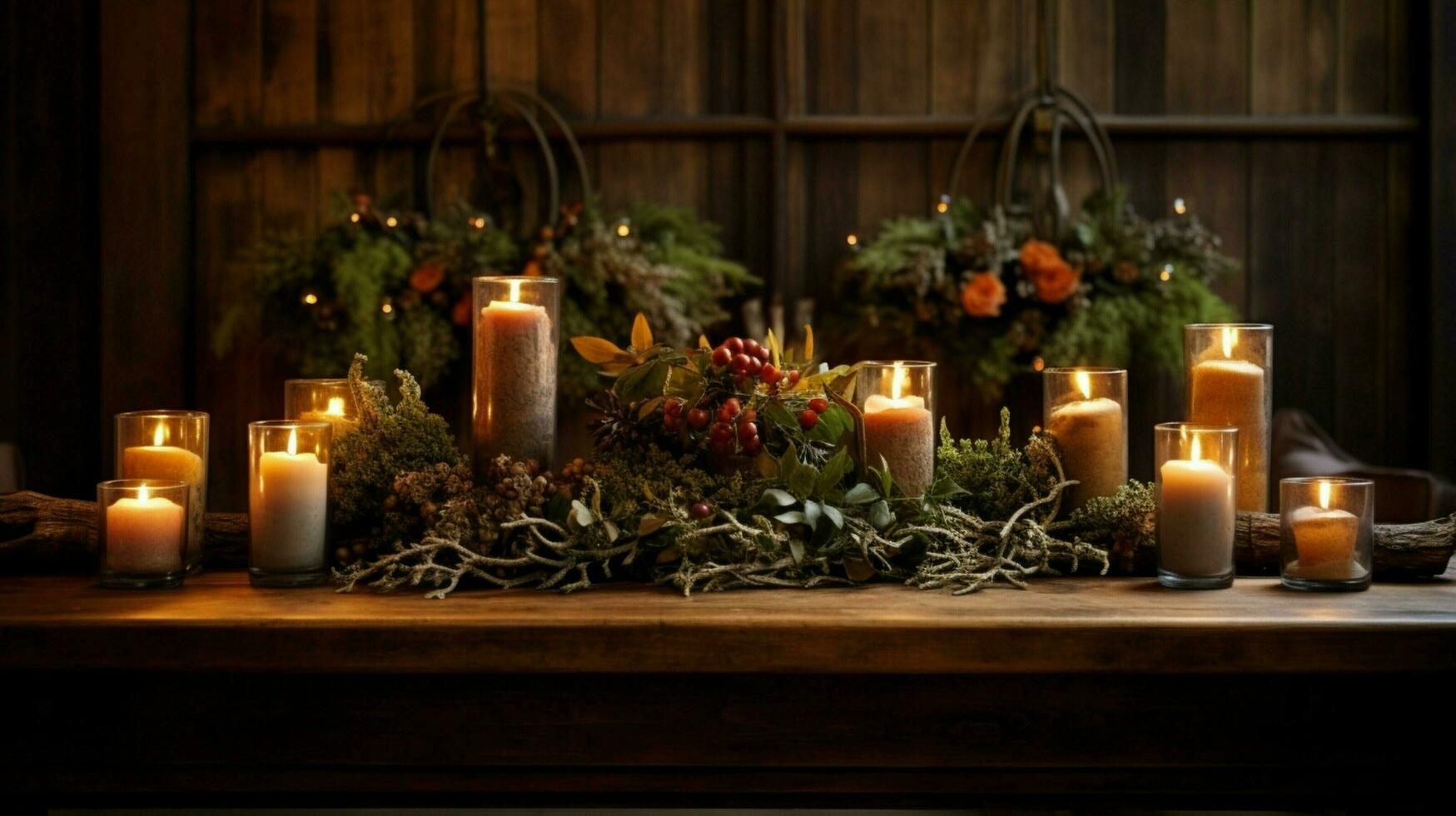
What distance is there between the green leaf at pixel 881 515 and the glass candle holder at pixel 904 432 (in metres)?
0.06

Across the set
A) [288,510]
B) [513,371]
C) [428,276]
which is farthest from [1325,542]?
[428,276]

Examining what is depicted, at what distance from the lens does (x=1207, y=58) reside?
308 cm

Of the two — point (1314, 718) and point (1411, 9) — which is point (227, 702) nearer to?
point (1314, 718)

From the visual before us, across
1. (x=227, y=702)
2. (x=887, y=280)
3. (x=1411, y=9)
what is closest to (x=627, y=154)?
(x=887, y=280)

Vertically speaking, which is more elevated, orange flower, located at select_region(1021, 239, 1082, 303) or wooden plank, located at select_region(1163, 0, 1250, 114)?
wooden plank, located at select_region(1163, 0, 1250, 114)

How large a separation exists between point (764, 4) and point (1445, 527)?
7.17 feet

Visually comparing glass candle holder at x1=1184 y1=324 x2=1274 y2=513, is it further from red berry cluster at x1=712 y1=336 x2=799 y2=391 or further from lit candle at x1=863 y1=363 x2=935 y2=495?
red berry cluster at x1=712 y1=336 x2=799 y2=391

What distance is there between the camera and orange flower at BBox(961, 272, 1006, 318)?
9.34 ft

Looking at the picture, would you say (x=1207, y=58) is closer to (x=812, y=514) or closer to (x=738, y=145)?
(x=738, y=145)

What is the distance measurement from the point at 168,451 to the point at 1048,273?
2042 mm

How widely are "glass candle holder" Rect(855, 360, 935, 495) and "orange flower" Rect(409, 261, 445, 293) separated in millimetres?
1722

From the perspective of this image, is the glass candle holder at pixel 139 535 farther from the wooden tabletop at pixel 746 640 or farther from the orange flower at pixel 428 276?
the orange flower at pixel 428 276

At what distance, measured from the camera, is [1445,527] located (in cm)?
129

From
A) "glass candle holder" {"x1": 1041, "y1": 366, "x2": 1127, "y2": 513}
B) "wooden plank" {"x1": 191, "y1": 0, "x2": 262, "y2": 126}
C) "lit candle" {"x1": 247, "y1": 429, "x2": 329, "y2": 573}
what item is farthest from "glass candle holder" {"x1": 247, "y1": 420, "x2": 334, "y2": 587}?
"wooden plank" {"x1": 191, "y1": 0, "x2": 262, "y2": 126}
